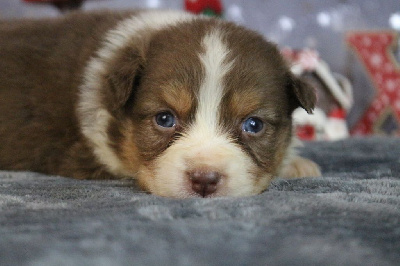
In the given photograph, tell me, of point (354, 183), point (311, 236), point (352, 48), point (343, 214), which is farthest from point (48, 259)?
point (352, 48)

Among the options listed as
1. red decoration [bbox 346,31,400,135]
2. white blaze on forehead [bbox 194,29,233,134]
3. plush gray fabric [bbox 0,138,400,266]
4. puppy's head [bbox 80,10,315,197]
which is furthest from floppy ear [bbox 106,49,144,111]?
red decoration [bbox 346,31,400,135]

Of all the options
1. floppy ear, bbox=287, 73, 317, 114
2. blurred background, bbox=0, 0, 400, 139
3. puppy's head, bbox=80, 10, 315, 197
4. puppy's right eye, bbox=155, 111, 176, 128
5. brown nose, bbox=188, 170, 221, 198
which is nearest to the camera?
brown nose, bbox=188, 170, 221, 198

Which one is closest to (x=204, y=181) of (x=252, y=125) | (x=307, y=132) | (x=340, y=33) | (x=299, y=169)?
(x=252, y=125)

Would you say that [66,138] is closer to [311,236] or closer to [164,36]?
[164,36]

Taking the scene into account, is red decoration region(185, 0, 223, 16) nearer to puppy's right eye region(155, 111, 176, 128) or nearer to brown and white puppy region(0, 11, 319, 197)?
brown and white puppy region(0, 11, 319, 197)

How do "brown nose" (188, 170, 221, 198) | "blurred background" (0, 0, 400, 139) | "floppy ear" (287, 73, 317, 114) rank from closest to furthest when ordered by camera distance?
"brown nose" (188, 170, 221, 198) → "floppy ear" (287, 73, 317, 114) → "blurred background" (0, 0, 400, 139)

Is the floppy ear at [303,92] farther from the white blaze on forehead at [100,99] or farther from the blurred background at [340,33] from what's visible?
the blurred background at [340,33]

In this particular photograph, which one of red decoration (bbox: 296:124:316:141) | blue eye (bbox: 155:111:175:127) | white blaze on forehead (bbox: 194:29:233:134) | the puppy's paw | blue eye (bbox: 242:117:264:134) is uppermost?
white blaze on forehead (bbox: 194:29:233:134)

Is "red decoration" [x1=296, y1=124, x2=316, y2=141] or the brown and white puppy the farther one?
"red decoration" [x1=296, y1=124, x2=316, y2=141]
